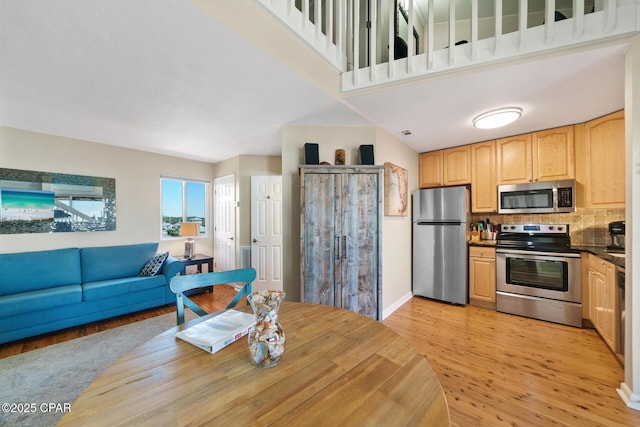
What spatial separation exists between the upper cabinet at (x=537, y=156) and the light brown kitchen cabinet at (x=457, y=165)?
37 centimetres

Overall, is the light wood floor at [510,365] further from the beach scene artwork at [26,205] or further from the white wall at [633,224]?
the beach scene artwork at [26,205]

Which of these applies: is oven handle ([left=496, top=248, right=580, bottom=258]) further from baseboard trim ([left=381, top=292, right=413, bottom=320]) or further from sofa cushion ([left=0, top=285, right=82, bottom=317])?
sofa cushion ([left=0, top=285, right=82, bottom=317])

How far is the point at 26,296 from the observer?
8.04 ft

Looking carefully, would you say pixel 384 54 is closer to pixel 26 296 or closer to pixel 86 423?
pixel 86 423

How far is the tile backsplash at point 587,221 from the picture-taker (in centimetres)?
282

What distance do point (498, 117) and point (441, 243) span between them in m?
1.73

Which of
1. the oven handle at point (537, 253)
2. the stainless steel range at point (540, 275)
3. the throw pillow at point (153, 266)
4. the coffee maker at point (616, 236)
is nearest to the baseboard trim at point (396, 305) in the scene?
the stainless steel range at point (540, 275)

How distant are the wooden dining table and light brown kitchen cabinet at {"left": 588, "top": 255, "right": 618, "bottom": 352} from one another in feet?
7.99

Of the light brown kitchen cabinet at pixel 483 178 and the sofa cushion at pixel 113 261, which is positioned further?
the light brown kitchen cabinet at pixel 483 178

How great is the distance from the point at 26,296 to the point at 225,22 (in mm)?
3326

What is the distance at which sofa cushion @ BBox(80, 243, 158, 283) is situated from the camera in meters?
3.11

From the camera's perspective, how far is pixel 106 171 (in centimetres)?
355

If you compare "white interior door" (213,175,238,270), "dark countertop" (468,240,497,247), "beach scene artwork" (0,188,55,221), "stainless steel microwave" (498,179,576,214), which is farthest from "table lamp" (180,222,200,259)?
"stainless steel microwave" (498,179,576,214)

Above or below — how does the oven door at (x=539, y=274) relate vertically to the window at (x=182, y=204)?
below
